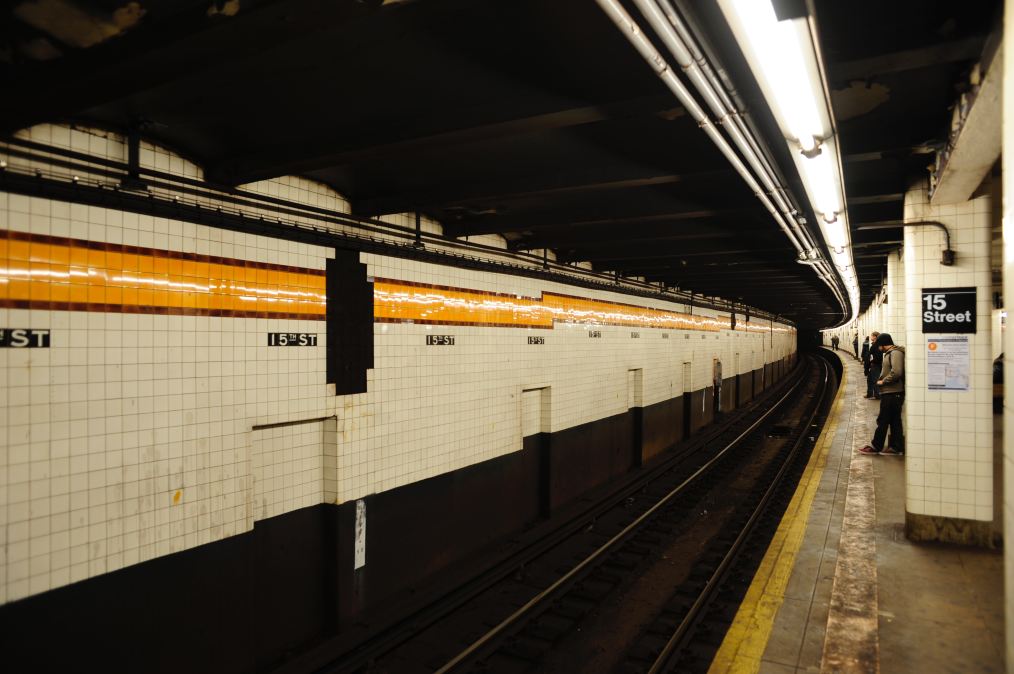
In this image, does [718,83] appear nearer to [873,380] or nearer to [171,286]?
[171,286]

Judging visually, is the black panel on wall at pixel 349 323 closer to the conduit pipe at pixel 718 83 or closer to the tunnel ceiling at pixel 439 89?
the tunnel ceiling at pixel 439 89

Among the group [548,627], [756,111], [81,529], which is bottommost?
[548,627]

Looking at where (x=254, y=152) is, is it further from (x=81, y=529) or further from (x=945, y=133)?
(x=945, y=133)

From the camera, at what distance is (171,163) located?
4094 millimetres

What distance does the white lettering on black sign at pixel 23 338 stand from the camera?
3.15 metres

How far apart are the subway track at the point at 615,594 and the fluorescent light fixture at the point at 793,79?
13.2 feet

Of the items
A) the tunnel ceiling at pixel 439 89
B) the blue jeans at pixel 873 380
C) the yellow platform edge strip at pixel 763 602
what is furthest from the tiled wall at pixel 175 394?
the blue jeans at pixel 873 380

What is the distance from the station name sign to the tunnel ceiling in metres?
1.18

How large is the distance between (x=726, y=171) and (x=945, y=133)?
1710 millimetres

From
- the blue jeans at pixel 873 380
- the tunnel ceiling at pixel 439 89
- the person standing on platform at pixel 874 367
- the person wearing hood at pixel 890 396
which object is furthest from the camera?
the blue jeans at pixel 873 380

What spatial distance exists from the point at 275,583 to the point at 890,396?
938cm

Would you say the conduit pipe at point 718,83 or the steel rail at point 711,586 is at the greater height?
the conduit pipe at point 718,83

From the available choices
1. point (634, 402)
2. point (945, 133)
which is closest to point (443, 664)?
point (945, 133)

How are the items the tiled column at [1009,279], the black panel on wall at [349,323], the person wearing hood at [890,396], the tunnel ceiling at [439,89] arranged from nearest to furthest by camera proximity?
the tiled column at [1009,279]
the tunnel ceiling at [439,89]
the black panel on wall at [349,323]
the person wearing hood at [890,396]
